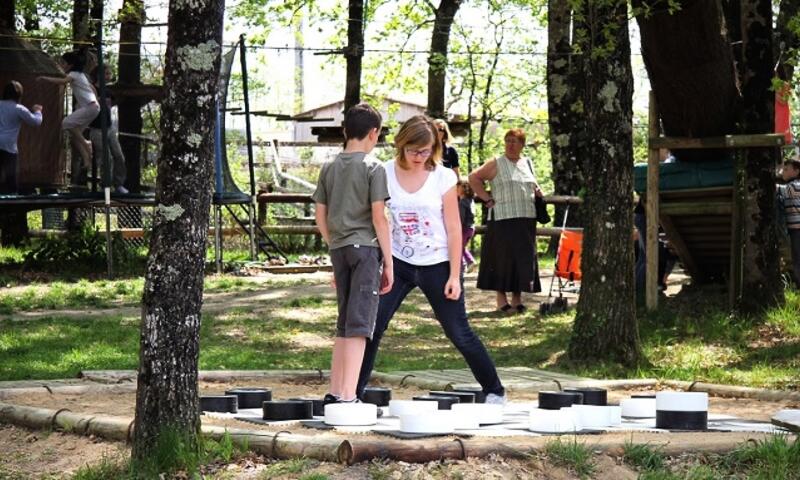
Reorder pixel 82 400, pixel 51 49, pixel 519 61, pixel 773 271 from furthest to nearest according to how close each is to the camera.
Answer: pixel 519 61 < pixel 51 49 < pixel 773 271 < pixel 82 400

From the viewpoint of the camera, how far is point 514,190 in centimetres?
→ 1420

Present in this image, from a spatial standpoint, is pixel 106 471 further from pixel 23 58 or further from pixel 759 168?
pixel 23 58

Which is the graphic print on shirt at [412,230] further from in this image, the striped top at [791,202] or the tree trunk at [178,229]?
the striped top at [791,202]

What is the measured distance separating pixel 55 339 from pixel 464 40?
21.4 metres

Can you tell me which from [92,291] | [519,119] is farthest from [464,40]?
[92,291]

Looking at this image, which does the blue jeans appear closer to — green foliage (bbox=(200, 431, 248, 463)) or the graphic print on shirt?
the graphic print on shirt

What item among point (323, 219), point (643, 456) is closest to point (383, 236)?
point (323, 219)

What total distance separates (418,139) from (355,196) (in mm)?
520

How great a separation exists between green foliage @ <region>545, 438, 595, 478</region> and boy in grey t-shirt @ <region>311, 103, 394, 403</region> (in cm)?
165

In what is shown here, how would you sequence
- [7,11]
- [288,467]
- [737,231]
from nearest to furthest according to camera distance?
[288,467]
[737,231]
[7,11]

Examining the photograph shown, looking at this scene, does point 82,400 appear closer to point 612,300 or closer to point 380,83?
point 612,300

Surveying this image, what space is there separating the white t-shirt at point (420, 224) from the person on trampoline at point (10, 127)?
38.4 feet

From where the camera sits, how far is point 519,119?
32.1m

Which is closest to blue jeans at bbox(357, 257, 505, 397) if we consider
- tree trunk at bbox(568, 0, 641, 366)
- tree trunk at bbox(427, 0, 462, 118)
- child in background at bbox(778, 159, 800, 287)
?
tree trunk at bbox(568, 0, 641, 366)
